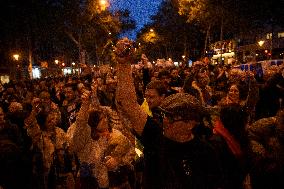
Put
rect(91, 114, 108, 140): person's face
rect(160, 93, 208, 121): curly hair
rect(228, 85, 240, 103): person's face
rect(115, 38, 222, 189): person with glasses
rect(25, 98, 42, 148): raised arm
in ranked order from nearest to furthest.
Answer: rect(115, 38, 222, 189): person with glasses → rect(160, 93, 208, 121): curly hair → rect(91, 114, 108, 140): person's face → rect(25, 98, 42, 148): raised arm → rect(228, 85, 240, 103): person's face

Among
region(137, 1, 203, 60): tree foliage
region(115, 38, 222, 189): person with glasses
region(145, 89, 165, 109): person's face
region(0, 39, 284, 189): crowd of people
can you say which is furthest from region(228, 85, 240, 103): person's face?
region(137, 1, 203, 60): tree foliage

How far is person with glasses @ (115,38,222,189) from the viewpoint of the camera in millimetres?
2697

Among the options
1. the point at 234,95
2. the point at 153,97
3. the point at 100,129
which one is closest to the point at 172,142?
the point at 100,129

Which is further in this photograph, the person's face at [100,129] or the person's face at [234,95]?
the person's face at [234,95]

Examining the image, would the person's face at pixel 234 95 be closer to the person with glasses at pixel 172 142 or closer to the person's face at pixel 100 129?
the person's face at pixel 100 129

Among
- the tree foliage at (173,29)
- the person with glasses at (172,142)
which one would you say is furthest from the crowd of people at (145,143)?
the tree foliage at (173,29)

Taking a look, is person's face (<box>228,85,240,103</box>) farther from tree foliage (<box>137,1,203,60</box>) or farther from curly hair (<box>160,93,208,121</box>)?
tree foliage (<box>137,1,203,60</box>)

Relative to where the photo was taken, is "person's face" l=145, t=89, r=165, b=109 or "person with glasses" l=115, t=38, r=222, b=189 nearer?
"person with glasses" l=115, t=38, r=222, b=189

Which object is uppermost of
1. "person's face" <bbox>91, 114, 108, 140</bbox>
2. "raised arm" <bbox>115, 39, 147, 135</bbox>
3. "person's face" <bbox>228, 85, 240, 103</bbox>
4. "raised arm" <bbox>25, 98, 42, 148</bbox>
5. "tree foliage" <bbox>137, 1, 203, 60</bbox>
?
"tree foliage" <bbox>137, 1, 203, 60</bbox>

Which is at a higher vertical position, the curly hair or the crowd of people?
the curly hair

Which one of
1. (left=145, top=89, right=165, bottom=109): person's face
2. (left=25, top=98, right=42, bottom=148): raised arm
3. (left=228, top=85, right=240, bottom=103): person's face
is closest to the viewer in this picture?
(left=145, top=89, right=165, bottom=109): person's face

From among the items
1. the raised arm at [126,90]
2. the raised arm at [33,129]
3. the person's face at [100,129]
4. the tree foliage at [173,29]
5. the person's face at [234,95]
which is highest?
the tree foliage at [173,29]

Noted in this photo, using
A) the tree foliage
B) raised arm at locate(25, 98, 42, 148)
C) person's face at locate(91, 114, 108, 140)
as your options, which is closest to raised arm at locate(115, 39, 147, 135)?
person's face at locate(91, 114, 108, 140)

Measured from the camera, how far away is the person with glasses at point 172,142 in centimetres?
270
